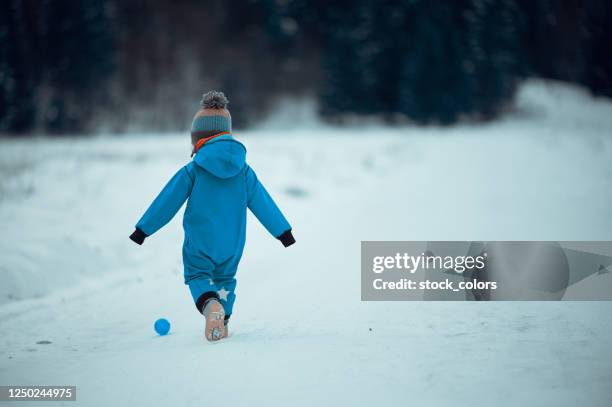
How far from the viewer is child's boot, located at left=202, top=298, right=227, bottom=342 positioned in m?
Answer: 3.05

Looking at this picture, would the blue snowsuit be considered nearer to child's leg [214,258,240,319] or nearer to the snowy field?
child's leg [214,258,240,319]

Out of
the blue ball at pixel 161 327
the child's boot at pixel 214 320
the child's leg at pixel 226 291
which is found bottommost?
the blue ball at pixel 161 327

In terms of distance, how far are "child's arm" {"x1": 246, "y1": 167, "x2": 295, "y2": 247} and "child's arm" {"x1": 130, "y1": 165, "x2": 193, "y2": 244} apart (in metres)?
0.47

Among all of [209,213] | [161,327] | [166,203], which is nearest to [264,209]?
[209,213]

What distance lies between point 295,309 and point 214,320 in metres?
0.99

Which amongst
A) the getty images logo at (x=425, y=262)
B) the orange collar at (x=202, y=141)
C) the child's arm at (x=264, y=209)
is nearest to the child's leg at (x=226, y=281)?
the child's arm at (x=264, y=209)

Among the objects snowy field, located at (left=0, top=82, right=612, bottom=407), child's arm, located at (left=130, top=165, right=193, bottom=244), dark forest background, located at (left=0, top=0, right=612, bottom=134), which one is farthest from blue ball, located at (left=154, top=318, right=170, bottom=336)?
dark forest background, located at (left=0, top=0, right=612, bottom=134)

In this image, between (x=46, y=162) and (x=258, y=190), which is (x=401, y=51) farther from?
(x=258, y=190)

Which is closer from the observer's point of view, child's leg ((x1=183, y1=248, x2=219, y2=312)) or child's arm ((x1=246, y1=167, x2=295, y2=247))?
child's leg ((x1=183, y1=248, x2=219, y2=312))

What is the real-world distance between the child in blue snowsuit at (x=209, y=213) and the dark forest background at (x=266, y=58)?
23.6 m

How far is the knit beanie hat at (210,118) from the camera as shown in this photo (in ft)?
11.0

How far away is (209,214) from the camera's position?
3.23 meters
